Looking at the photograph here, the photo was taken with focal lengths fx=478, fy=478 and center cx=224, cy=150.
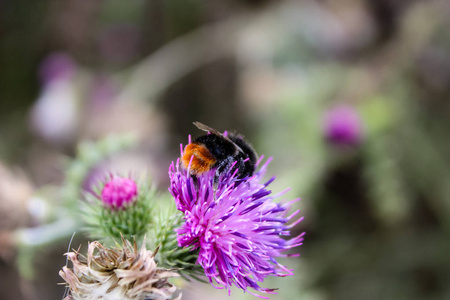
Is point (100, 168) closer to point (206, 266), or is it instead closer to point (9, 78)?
point (206, 266)

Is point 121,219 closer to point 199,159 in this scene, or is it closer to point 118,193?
point 118,193

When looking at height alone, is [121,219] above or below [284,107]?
below

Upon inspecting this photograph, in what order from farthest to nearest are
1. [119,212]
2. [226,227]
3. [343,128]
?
[343,128]
[119,212]
[226,227]

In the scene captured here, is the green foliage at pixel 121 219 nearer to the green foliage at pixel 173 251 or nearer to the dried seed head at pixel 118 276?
the green foliage at pixel 173 251

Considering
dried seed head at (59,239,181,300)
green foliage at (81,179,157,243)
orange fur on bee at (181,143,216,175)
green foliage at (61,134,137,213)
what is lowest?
dried seed head at (59,239,181,300)

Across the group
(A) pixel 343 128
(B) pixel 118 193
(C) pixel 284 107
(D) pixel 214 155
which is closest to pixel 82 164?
(B) pixel 118 193

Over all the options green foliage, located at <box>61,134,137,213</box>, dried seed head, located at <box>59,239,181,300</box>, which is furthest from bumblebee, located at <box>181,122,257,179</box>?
green foliage, located at <box>61,134,137,213</box>

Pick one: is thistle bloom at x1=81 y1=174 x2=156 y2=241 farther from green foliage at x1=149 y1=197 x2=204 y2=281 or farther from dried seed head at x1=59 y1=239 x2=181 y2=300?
dried seed head at x1=59 y1=239 x2=181 y2=300
